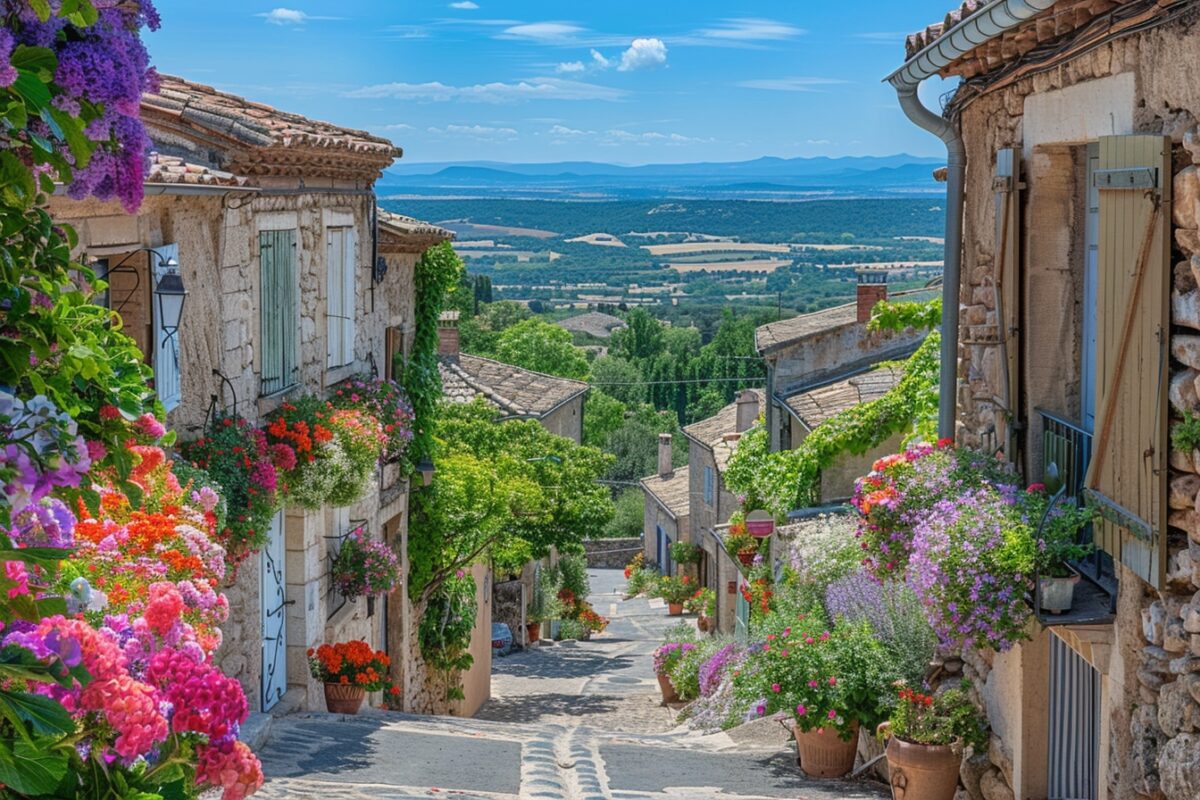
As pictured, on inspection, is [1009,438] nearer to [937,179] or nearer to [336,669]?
[937,179]

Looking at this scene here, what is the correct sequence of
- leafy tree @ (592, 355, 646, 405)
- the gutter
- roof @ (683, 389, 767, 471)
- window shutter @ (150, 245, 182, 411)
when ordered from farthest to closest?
leafy tree @ (592, 355, 646, 405) < roof @ (683, 389, 767, 471) < window shutter @ (150, 245, 182, 411) < the gutter

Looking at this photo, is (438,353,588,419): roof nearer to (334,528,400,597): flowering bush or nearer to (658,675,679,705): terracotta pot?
(658,675,679,705): terracotta pot

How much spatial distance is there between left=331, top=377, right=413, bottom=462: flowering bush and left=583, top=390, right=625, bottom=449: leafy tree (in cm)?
4298

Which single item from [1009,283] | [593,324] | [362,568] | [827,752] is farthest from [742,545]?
[593,324]

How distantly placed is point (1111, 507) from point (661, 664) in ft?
46.2

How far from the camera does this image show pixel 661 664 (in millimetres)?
19797

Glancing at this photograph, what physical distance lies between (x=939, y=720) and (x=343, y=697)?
5423mm

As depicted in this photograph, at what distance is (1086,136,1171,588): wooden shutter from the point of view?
18.5 ft

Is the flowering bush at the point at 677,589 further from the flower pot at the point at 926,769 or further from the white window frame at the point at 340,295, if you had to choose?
the flower pot at the point at 926,769

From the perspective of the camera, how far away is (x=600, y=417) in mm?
58281

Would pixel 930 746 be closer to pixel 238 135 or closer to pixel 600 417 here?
pixel 238 135

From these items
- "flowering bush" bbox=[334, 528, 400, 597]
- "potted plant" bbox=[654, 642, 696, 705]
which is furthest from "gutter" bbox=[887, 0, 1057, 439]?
"potted plant" bbox=[654, 642, 696, 705]

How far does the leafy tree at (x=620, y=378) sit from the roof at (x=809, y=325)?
5076 cm

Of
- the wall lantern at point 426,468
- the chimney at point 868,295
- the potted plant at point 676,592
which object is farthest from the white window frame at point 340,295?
the potted plant at point 676,592
